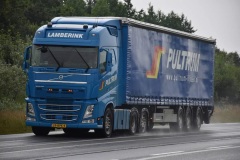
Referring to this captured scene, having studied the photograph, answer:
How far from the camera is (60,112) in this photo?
2705cm

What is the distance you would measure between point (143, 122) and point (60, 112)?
5728 millimetres

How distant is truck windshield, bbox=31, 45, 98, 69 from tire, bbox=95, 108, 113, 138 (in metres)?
1.84

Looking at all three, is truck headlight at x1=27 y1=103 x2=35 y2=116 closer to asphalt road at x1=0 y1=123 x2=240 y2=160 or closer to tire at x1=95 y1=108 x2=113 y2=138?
asphalt road at x1=0 y1=123 x2=240 y2=160

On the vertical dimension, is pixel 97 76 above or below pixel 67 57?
→ below

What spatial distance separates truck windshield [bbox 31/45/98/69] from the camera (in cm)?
2708

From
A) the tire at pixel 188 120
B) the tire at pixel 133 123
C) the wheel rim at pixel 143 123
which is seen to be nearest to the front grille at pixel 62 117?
the tire at pixel 133 123

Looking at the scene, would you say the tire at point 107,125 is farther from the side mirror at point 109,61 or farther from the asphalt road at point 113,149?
the side mirror at point 109,61

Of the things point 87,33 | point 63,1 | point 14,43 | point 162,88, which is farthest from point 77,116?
point 63,1

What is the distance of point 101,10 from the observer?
94.1 metres

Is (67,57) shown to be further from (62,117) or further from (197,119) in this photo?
(197,119)

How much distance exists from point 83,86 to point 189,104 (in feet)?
36.9

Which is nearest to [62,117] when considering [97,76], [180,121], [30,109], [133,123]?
[30,109]

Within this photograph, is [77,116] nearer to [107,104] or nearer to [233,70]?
[107,104]

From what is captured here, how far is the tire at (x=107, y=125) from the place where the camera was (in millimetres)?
27797
